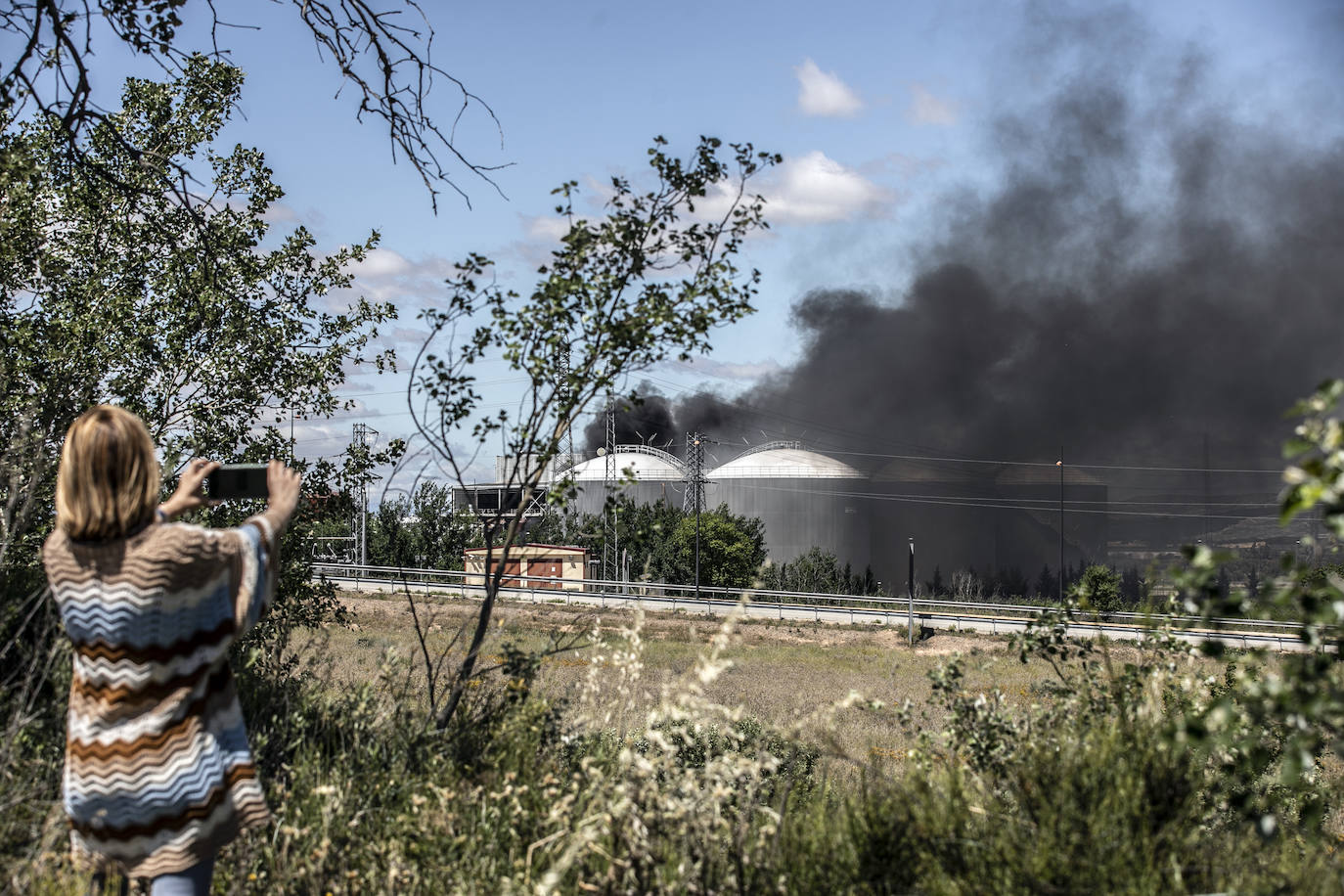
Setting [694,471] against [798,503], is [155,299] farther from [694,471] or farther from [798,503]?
[798,503]

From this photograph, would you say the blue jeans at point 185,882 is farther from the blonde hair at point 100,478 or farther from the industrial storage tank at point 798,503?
the industrial storage tank at point 798,503

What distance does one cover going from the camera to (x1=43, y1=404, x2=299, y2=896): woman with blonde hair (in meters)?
2.47

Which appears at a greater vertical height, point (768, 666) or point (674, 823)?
point (674, 823)

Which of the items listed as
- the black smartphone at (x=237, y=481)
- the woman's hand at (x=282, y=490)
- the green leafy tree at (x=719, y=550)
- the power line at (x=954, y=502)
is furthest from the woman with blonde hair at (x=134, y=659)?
the power line at (x=954, y=502)

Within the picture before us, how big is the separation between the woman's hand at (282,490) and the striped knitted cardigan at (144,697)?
31 cm

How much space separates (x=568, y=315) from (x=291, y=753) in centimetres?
233

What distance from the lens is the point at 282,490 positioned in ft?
9.66

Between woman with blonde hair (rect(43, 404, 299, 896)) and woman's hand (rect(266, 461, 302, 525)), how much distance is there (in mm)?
306

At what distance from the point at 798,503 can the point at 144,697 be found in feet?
240

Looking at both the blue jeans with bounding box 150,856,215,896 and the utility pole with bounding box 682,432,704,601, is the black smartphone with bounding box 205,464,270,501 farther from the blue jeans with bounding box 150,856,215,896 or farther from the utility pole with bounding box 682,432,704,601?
the utility pole with bounding box 682,432,704,601

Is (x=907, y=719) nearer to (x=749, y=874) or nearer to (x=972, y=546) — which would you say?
(x=749, y=874)

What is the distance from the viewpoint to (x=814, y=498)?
74938 mm

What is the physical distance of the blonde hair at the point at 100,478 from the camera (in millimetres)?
2451

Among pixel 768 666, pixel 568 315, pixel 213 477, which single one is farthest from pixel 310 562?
pixel 768 666
